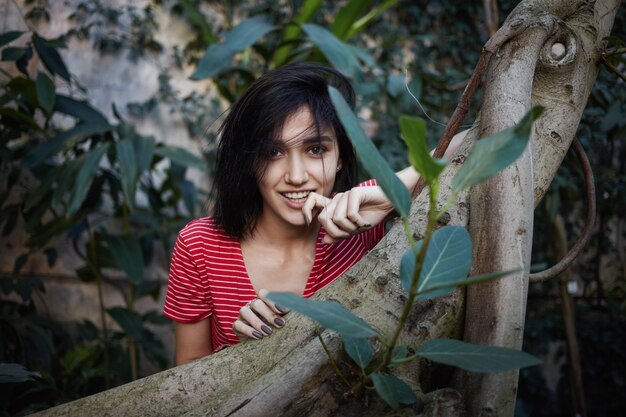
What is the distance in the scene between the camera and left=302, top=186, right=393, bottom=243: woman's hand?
0.99 meters

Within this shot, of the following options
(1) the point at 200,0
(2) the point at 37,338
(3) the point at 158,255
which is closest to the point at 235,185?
(2) the point at 37,338

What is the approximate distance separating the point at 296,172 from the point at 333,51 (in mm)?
870

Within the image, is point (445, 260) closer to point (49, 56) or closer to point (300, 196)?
point (300, 196)

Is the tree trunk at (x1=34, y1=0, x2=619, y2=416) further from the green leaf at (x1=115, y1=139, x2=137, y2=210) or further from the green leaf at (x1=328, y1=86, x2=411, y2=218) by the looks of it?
the green leaf at (x1=115, y1=139, x2=137, y2=210)

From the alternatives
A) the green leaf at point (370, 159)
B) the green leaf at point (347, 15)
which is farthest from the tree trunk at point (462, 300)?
the green leaf at point (347, 15)

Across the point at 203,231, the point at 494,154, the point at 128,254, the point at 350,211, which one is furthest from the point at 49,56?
the point at 494,154

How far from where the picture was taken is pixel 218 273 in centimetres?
135

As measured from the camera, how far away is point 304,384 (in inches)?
29.9

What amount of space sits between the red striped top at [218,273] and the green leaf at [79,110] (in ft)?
3.05

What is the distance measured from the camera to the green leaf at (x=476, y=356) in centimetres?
62

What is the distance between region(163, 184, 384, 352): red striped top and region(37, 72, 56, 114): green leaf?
0.85m

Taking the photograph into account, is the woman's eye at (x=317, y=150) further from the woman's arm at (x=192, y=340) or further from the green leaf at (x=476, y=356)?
the green leaf at (x=476, y=356)

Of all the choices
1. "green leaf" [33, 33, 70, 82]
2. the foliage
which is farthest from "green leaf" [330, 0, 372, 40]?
"green leaf" [33, 33, 70, 82]

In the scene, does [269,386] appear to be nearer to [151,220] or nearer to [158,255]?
[151,220]
